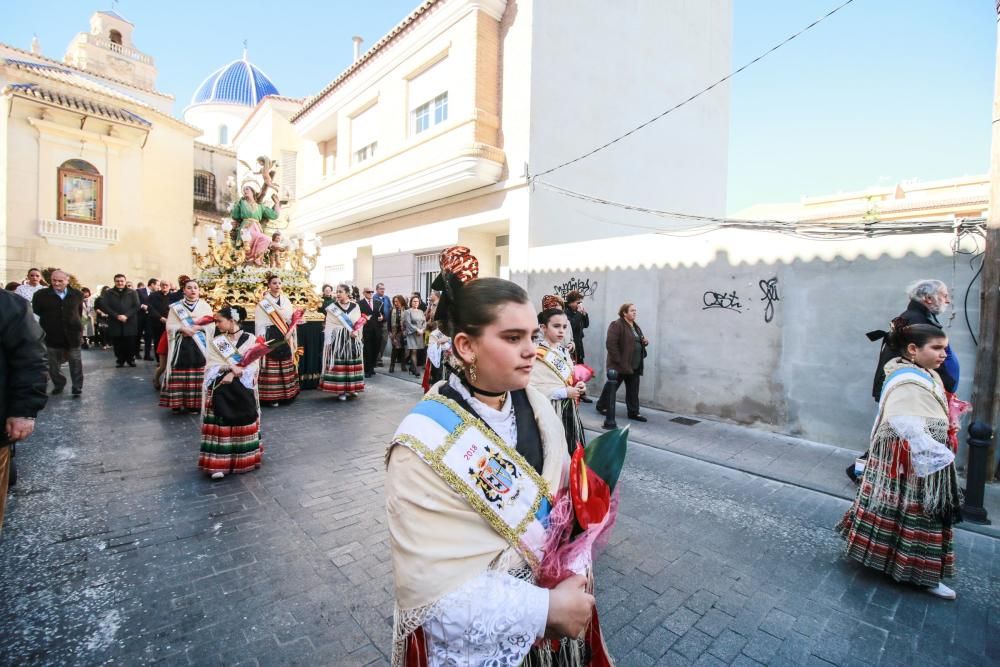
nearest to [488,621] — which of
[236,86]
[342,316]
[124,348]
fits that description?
[342,316]

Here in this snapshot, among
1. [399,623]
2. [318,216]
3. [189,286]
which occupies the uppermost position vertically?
[318,216]

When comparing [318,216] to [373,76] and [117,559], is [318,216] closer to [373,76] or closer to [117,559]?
[373,76]

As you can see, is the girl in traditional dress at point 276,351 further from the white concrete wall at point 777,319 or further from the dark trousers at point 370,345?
the white concrete wall at point 777,319

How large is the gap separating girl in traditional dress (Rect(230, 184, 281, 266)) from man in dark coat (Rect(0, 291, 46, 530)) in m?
6.98

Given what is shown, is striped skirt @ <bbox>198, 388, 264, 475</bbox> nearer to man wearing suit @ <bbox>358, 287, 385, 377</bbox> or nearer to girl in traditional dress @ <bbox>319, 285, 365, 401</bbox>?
girl in traditional dress @ <bbox>319, 285, 365, 401</bbox>

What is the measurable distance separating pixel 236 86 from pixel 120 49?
8.21m

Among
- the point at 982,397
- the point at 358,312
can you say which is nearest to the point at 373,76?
the point at 358,312

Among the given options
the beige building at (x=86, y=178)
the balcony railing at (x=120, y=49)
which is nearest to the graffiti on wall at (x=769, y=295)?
the beige building at (x=86, y=178)

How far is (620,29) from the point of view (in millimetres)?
12555

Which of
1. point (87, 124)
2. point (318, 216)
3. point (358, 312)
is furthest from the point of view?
point (87, 124)

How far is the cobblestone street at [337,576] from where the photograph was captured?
268cm

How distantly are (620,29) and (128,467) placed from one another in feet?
45.1

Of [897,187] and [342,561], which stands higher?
[897,187]

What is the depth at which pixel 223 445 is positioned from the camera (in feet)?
16.5
